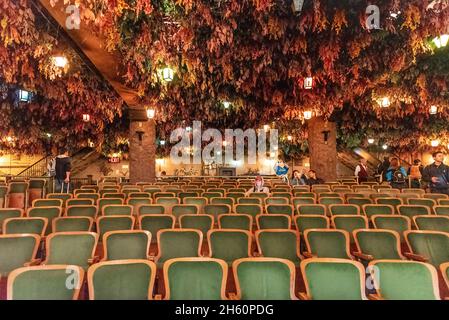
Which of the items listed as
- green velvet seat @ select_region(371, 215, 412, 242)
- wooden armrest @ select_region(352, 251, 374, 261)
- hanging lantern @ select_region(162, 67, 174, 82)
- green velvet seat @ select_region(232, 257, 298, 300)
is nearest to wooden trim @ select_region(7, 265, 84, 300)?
green velvet seat @ select_region(232, 257, 298, 300)

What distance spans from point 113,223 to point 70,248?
3.32ft

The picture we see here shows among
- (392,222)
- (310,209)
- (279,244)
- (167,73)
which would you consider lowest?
(279,244)

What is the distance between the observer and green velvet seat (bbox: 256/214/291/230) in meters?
5.02

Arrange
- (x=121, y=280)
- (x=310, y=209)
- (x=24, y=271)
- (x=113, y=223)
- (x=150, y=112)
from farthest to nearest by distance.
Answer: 1. (x=150, y=112)
2. (x=310, y=209)
3. (x=113, y=223)
4. (x=121, y=280)
5. (x=24, y=271)

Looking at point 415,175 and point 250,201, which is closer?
point 250,201

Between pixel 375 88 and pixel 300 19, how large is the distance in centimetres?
539

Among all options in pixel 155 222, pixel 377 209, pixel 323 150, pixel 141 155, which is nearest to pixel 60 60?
pixel 155 222

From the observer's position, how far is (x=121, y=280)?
2.72 metres

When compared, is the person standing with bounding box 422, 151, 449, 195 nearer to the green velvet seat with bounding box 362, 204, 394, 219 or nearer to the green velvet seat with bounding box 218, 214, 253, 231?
the green velvet seat with bounding box 362, 204, 394, 219

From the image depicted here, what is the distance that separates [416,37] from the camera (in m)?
6.50

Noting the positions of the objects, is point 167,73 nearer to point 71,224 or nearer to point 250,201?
point 250,201

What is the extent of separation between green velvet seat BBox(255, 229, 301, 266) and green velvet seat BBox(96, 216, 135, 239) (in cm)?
187

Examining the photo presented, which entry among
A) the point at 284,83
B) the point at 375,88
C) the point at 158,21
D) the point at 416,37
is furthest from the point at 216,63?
the point at 375,88

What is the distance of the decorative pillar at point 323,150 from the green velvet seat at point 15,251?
34.1ft
